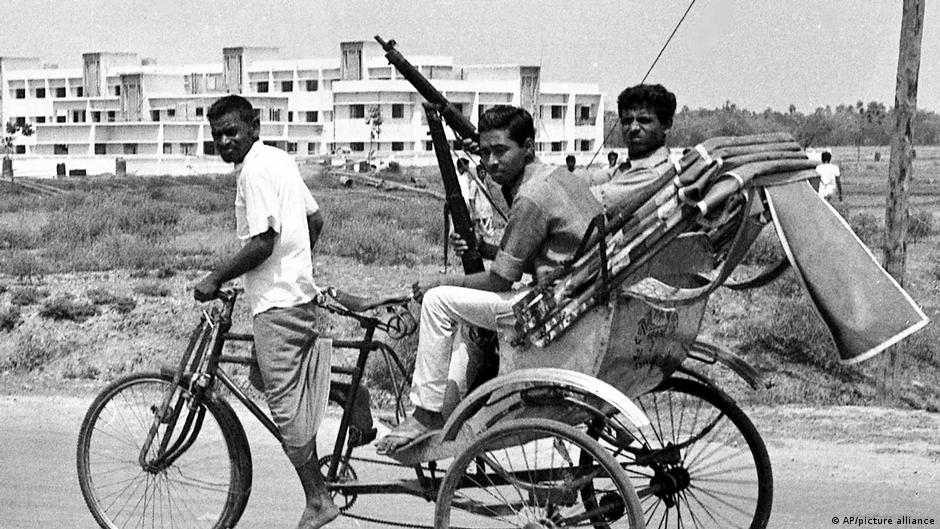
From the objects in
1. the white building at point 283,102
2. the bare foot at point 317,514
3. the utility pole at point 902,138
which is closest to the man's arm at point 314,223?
the bare foot at point 317,514

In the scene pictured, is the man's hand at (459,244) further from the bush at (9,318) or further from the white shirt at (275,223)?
the bush at (9,318)

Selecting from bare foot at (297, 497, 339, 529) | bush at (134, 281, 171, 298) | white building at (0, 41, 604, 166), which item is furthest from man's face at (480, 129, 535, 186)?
white building at (0, 41, 604, 166)

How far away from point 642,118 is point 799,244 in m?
1.94

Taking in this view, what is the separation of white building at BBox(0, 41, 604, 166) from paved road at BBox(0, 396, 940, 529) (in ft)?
205

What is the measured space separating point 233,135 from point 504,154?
1068mm

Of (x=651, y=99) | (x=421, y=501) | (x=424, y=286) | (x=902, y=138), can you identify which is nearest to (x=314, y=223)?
(x=424, y=286)

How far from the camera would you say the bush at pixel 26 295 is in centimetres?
1117

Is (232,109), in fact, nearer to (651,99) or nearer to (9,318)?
(651,99)

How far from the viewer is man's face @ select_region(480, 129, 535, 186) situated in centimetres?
468

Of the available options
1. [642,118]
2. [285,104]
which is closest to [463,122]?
[642,118]

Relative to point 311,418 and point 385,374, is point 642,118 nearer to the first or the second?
point 311,418

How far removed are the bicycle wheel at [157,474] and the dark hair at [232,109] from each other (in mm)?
1080

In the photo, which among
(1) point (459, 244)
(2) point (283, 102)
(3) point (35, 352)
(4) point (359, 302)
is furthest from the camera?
(2) point (283, 102)

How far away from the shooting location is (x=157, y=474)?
5.32 m
